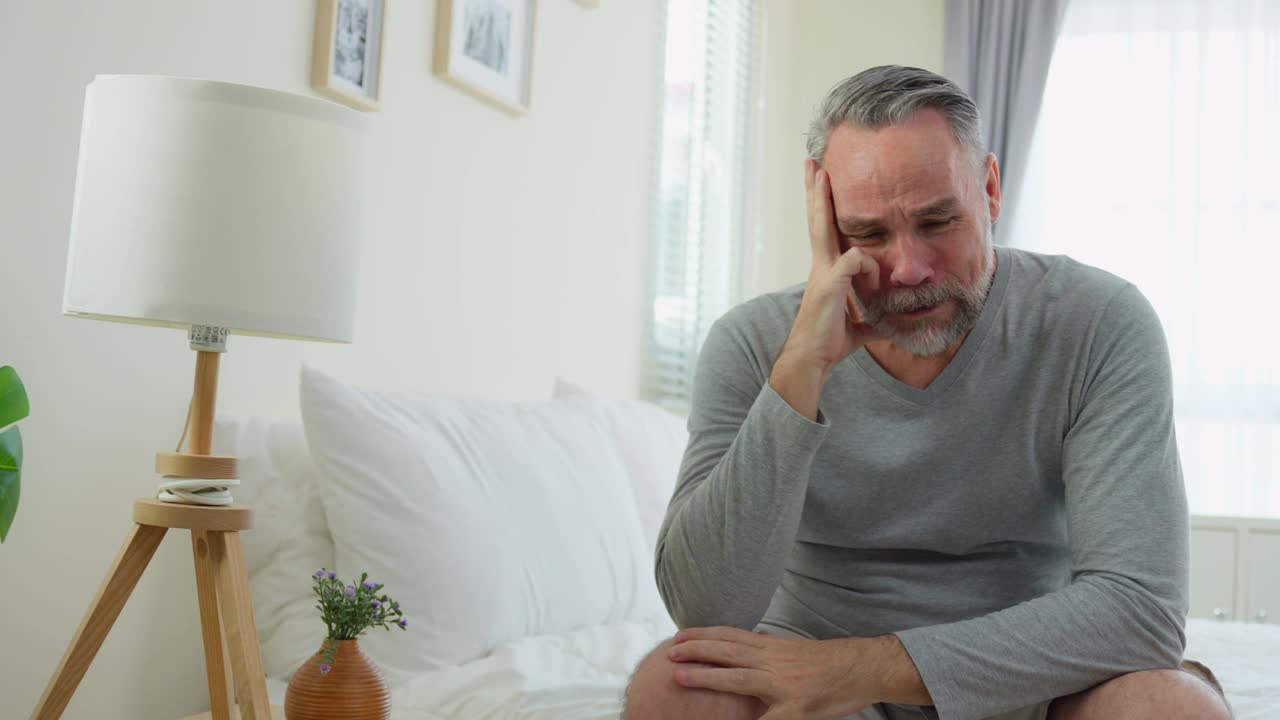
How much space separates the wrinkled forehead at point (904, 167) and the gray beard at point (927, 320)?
3.9 inches

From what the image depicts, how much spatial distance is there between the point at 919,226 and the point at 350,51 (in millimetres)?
1228

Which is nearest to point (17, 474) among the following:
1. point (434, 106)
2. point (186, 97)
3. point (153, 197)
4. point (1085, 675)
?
point (153, 197)

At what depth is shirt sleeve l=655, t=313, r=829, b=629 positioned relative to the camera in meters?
1.28

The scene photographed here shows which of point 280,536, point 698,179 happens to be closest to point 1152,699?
point 280,536

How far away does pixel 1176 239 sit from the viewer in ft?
13.2

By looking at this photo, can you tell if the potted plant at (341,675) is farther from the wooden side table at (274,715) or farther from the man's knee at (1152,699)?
the man's knee at (1152,699)

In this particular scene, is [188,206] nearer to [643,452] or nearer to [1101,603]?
[1101,603]

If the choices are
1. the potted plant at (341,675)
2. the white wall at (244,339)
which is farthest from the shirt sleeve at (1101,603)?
the white wall at (244,339)

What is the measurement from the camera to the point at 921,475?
140 cm

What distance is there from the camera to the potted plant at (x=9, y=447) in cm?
113

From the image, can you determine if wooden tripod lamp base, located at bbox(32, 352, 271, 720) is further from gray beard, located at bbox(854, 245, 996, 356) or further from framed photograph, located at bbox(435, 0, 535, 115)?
framed photograph, located at bbox(435, 0, 535, 115)

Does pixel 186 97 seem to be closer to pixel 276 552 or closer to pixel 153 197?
pixel 153 197

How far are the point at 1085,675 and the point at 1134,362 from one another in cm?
36

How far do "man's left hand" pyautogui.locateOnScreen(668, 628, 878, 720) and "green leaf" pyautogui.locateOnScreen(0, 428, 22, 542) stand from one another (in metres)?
0.68
